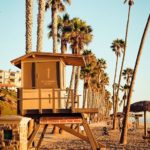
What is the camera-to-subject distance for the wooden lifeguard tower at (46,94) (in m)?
18.4

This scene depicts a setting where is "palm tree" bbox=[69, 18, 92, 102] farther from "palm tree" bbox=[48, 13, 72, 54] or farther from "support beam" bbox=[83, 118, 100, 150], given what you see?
"support beam" bbox=[83, 118, 100, 150]

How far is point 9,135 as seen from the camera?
1381cm

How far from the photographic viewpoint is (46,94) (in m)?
18.8

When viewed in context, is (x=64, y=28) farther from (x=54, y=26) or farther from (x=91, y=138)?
(x=91, y=138)

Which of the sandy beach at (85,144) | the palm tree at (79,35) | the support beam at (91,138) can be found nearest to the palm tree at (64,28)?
the palm tree at (79,35)

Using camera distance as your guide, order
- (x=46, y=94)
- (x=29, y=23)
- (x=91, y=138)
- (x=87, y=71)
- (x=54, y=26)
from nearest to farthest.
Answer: (x=91, y=138) < (x=46, y=94) < (x=29, y=23) < (x=54, y=26) < (x=87, y=71)

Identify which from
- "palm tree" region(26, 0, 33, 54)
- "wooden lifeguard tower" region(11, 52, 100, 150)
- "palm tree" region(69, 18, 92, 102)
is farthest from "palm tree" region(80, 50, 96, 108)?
"wooden lifeguard tower" region(11, 52, 100, 150)

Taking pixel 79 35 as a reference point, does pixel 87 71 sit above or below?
below

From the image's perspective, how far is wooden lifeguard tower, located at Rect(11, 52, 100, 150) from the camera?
1838 centimetres

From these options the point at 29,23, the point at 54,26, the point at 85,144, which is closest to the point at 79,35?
the point at 54,26

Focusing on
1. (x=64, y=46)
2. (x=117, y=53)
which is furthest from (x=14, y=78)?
(x=64, y=46)

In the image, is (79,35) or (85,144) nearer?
(85,144)

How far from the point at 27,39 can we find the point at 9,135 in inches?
620

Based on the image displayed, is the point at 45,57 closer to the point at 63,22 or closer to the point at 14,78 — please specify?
the point at 63,22
